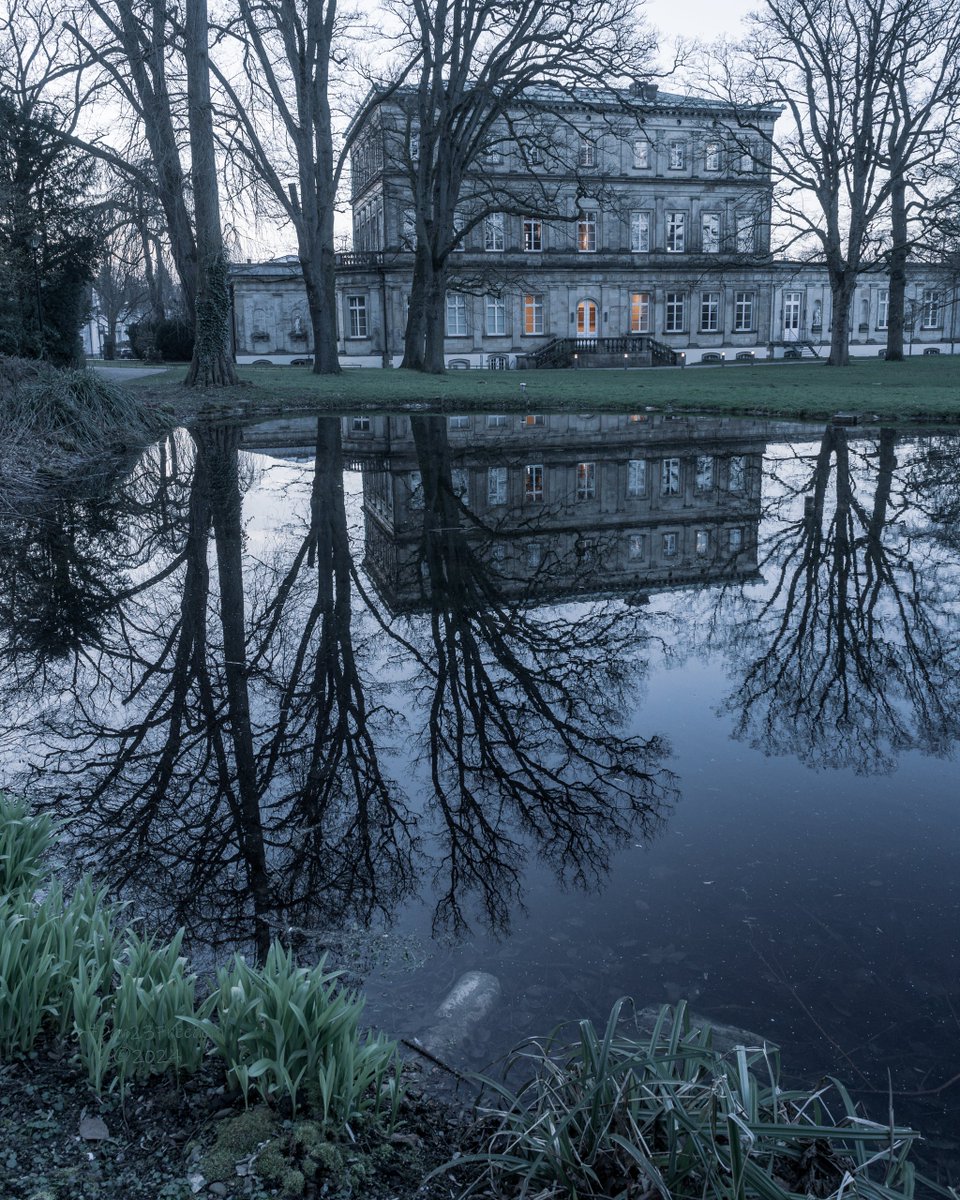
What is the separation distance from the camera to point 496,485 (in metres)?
11.9

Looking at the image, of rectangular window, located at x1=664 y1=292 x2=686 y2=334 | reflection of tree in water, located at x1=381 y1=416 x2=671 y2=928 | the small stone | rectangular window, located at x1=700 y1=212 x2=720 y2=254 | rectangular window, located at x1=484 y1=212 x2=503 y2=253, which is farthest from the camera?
rectangular window, located at x1=700 y1=212 x2=720 y2=254

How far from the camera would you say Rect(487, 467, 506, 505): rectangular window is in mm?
10977

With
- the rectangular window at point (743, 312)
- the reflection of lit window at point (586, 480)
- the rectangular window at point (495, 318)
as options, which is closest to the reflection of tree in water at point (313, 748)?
the reflection of lit window at point (586, 480)

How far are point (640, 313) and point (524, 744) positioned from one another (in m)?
56.7

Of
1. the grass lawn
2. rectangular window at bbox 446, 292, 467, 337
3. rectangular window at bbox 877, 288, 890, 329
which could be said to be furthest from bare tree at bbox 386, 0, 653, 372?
rectangular window at bbox 877, 288, 890, 329

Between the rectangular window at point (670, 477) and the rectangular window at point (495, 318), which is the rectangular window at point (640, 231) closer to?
the rectangular window at point (495, 318)

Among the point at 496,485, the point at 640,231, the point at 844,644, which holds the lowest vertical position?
the point at 844,644

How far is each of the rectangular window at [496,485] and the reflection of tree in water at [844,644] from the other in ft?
9.52

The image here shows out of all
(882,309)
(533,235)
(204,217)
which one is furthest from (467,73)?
(882,309)

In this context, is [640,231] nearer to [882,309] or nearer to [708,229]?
[708,229]

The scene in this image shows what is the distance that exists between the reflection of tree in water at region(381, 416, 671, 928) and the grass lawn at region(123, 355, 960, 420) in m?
15.2

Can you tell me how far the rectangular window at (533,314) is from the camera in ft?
184

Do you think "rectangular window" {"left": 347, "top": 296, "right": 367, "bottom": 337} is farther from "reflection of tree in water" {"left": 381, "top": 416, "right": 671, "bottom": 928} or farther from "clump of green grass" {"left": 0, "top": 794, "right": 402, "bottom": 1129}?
"clump of green grass" {"left": 0, "top": 794, "right": 402, "bottom": 1129}

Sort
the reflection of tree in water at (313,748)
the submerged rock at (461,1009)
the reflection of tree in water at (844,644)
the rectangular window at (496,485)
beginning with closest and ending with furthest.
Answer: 1. the submerged rock at (461,1009)
2. the reflection of tree in water at (313,748)
3. the reflection of tree in water at (844,644)
4. the rectangular window at (496,485)
